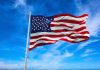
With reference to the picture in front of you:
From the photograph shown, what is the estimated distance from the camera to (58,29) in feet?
102

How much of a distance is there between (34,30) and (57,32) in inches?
81.7

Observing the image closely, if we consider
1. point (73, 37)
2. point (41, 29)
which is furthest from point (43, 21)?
point (73, 37)

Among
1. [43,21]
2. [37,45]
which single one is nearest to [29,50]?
[37,45]

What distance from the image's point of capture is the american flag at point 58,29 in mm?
30403

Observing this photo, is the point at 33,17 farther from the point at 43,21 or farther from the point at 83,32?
the point at 83,32

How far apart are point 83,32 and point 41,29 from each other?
365 cm

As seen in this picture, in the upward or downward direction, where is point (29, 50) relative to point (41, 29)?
downward

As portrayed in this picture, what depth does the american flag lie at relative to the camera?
30403mm

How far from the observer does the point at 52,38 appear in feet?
100

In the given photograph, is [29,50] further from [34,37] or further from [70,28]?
[70,28]

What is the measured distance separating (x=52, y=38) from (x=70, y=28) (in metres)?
1.89

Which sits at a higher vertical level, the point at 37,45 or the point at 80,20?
the point at 80,20

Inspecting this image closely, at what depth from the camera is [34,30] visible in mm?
30453

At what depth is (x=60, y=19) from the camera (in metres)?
30.9
